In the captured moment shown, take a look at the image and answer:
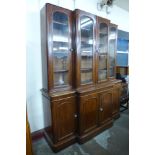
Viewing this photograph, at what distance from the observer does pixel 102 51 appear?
256 centimetres

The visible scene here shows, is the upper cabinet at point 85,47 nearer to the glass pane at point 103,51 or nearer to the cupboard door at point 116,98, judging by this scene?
the glass pane at point 103,51

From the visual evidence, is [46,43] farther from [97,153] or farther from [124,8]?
[124,8]

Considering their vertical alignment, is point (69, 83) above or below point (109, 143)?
above

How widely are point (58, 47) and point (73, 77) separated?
535 mm

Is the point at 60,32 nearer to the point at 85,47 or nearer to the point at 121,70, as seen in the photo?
the point at 85,47

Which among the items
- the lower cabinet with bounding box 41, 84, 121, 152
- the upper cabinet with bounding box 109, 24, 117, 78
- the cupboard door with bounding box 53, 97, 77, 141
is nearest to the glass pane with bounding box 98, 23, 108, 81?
the upper cabinet with bounding box 109, 24, 117, 78

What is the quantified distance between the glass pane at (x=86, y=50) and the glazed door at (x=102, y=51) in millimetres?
168

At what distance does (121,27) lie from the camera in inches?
143

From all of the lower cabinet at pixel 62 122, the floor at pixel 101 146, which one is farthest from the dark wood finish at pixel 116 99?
the lower cabinet at pixel 62 122

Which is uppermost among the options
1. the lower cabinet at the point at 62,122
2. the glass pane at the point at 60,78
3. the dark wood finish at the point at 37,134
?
the glass pane at the point at 60,78

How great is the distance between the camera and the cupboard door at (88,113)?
2078 mm

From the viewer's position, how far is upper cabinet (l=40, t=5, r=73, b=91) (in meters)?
1.83

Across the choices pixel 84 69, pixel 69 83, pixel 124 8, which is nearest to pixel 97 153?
pixel 69 83
